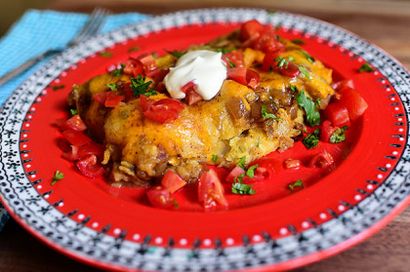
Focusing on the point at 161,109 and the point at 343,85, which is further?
the point at 343,85

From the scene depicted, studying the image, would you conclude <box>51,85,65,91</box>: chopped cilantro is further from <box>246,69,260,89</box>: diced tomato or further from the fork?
<box>246,69,260,89</box>: diced tomato

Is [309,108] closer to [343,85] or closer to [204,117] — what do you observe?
[343,85]

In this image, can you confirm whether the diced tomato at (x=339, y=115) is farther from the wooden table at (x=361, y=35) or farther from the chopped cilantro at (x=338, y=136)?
the wooden table at (x=361, y=35)

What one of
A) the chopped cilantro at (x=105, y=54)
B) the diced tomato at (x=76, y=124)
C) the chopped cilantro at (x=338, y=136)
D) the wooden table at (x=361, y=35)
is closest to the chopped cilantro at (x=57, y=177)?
the wooden table at (x=361, y=35)

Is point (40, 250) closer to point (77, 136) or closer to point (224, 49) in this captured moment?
point (77, 136)

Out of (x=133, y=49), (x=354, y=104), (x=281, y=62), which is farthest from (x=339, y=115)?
(x=133, y=49)

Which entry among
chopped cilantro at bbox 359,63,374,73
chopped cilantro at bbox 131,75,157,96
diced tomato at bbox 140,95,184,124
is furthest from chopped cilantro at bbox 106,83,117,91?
chopped cilantro at bbox 359,63,374,73

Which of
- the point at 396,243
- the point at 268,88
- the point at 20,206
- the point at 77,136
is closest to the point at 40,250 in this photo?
the point at 20,206
